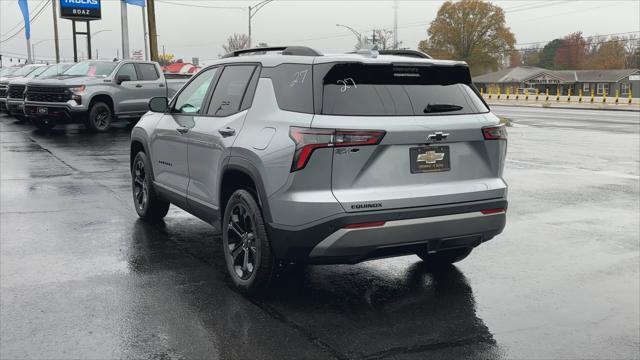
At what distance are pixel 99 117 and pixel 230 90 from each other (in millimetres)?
14885

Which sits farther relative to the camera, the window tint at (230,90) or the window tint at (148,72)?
the window tint at (148,72)

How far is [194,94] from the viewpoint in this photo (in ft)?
20.8

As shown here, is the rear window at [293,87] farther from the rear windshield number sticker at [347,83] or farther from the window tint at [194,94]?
the window tint at [194,94]

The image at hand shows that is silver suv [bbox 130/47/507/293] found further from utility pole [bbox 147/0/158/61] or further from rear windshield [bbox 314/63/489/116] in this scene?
utility pole [bbox 147/0/158/61]

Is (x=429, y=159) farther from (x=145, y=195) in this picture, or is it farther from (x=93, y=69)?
(x=93, y=69)

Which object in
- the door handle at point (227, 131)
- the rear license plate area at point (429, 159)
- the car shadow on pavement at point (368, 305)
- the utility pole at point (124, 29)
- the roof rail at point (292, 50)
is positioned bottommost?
the car shadow on pavement at point (368, 305)

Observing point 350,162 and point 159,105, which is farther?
point 159,105

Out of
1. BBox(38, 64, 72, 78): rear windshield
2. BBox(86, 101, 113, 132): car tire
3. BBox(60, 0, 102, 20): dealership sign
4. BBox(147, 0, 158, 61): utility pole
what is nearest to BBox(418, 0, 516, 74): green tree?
BBox(60, 0, 102, 20): dealership sign

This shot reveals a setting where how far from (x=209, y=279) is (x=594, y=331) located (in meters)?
2.93

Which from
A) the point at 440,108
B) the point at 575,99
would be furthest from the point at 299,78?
the point at 575,99

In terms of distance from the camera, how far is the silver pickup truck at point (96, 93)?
18.5 meters

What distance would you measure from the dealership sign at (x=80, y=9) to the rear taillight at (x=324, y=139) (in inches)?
1548

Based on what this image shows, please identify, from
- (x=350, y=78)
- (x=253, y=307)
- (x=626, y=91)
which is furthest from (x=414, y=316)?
(x=626, y=91)

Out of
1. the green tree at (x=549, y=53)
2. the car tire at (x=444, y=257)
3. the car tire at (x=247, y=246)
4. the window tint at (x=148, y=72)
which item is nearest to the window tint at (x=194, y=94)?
the car tire at (x=247, y=246)
